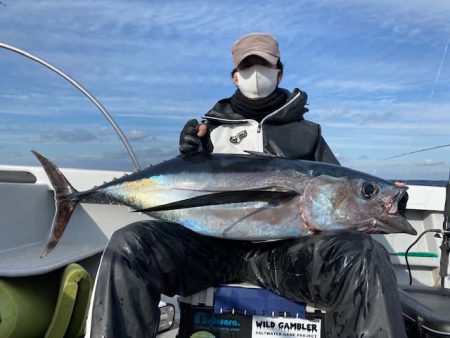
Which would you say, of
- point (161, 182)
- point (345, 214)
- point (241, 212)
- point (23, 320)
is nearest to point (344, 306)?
point (345, 214)

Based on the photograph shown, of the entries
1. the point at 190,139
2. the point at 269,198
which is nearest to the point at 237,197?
the point at 269,198

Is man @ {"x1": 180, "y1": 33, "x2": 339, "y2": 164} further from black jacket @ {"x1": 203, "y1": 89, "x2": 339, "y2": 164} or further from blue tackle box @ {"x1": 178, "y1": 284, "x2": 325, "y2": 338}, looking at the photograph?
blue tackle box @ {"x1": 178, "y1": 284, "x2": 325, "y2": 338}

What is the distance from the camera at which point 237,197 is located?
7.13ft

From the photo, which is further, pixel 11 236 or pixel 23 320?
pixel 11 236

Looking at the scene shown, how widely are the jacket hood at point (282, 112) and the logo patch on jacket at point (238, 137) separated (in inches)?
3.2

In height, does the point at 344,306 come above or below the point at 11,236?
below

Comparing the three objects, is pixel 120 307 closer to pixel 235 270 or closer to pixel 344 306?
pixel 235 270

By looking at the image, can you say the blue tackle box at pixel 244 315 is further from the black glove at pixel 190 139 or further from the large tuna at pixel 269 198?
the black glove at pixel 190 139

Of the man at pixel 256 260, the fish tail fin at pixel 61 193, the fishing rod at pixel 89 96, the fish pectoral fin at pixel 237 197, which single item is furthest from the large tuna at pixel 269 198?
the fishing rod at pixel 89 96

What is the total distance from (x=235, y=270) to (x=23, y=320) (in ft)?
4.44

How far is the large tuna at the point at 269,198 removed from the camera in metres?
2.10

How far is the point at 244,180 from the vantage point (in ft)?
7.31

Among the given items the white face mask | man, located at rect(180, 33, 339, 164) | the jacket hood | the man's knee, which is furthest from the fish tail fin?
the white face mask

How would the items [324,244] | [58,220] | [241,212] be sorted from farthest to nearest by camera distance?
[58,220] < [241,212] < [324,244]
